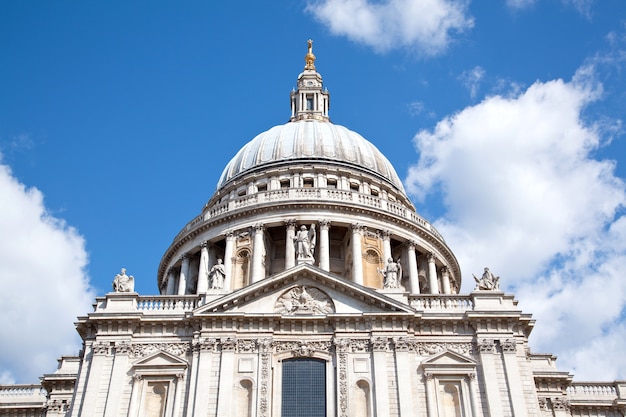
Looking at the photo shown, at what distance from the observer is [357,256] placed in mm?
50094

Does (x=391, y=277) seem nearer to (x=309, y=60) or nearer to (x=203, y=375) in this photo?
(x=203, y=375)

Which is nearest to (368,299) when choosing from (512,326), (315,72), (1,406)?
(512,326)

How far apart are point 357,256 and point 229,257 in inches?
360

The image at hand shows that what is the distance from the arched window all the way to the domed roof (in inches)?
1067

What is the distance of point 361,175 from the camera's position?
5919 centimetres

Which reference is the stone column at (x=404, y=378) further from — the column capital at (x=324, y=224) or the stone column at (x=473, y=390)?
the column capital at (x=324, y=224)

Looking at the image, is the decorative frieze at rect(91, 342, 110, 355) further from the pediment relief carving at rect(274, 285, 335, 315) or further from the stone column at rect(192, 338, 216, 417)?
the pediment relief carving at rect(274, 285, 335, 315)

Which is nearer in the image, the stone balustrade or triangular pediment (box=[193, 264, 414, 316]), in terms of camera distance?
triangular pediment (box=[193, 264, 414, 316])

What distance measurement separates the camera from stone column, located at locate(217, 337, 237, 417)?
32.7 meters

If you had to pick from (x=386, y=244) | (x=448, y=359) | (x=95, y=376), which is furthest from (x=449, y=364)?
(x=386, y=244)

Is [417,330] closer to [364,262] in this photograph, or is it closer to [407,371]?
[407,371]

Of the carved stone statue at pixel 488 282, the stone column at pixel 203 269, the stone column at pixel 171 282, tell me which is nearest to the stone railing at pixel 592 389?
the carved stone statue at pixel 488 282

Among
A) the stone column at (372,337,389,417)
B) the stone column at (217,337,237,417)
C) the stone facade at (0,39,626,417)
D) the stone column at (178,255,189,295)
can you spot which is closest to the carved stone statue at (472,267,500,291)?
the stone facade at (0,39,626,417)

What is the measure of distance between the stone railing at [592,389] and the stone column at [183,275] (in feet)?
88.5
